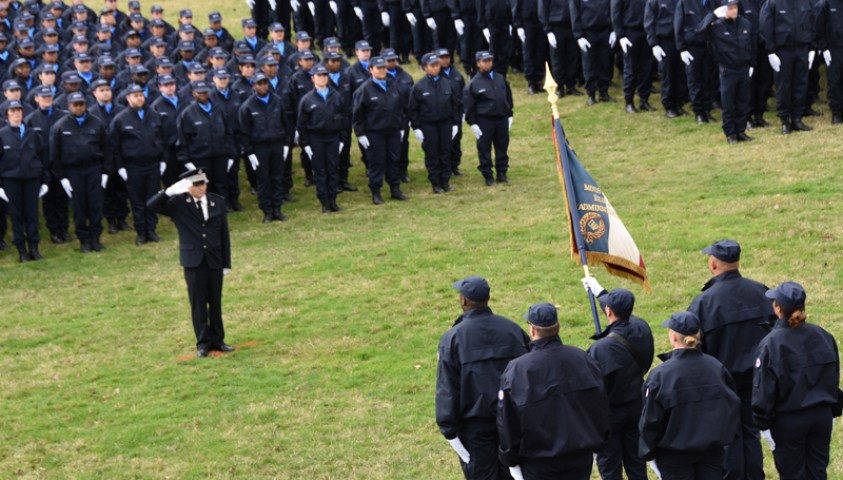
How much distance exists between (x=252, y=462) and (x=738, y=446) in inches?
160

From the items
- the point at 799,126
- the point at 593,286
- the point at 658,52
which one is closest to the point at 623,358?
the point at 593,286

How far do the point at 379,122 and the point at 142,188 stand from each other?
3.50 meters

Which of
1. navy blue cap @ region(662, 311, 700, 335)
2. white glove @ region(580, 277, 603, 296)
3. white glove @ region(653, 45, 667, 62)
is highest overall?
white glove @ region(653, 45, 667, 62)

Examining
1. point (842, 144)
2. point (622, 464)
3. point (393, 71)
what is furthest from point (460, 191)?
point (622, 464)

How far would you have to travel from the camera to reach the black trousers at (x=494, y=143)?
20.5 meters

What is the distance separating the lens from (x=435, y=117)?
2030cm

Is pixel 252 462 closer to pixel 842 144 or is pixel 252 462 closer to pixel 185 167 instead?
pixel 185 167

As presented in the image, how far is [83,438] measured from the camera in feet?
40.4

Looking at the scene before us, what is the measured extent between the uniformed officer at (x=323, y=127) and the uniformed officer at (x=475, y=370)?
10601 millimetres

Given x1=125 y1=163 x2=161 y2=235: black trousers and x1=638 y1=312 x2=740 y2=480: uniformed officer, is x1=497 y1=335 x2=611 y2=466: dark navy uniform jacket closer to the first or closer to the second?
x1=638 y1=312 x2=740 y2=480: uniformed officer

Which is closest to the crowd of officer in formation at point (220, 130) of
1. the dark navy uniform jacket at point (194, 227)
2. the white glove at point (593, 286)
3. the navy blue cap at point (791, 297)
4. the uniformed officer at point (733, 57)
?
the uniformed officer at point (733, 57)

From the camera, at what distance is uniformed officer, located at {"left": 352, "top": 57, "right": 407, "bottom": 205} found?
19.9 meters

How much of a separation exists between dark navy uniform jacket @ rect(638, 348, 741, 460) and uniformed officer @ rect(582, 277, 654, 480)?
0.67m

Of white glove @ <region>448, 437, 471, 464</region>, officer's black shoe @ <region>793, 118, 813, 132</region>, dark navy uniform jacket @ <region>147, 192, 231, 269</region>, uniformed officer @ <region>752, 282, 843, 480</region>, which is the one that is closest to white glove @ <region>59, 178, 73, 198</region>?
dark navy uniform jacket @ <region>147, 192, 231, 269</region>
